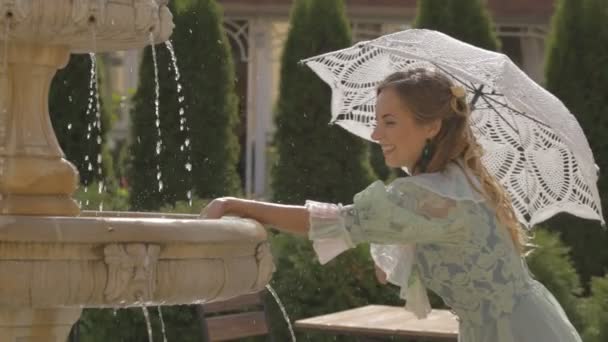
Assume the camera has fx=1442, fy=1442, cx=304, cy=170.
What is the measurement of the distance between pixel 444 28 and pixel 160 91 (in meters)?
2.31

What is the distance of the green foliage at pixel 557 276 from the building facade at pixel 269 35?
263 inches

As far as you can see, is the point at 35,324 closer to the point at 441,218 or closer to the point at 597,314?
the point at 441,218

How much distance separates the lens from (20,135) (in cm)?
461

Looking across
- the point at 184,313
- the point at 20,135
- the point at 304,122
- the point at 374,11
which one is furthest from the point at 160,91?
the point at 20,135

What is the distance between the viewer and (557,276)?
7.81 m

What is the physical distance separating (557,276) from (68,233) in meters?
4.70

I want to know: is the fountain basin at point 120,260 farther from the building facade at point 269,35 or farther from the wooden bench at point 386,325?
the building facade at point 269,35

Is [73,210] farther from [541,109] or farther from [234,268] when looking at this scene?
[541,109]

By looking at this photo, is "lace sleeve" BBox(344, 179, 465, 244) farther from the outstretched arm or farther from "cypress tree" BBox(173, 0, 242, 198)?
"cypress tree" BBox(173, 0, 242, 198)

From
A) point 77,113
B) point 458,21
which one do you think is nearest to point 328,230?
point 77,113

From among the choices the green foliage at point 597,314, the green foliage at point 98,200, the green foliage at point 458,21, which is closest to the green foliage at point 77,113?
the green foliage at point 98,200

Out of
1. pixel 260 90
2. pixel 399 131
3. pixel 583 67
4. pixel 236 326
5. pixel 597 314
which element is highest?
pixel 399 131

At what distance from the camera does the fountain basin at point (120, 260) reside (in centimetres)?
354

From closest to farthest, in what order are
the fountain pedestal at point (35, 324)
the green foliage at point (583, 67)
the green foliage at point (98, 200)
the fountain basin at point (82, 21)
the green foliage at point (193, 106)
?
the fountain pedestal at point (35, 324), the fountain basin at point (82, 21), the green foliage at point (98, 200), the green foliage at point (583, 67), the green foliage at point (193, 106)
